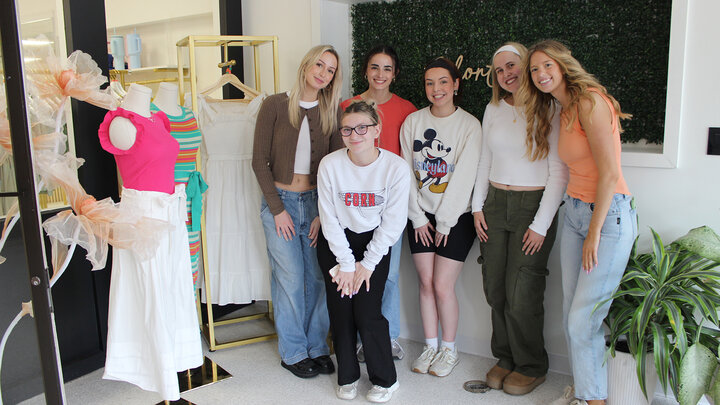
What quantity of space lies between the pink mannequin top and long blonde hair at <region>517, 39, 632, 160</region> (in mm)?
1482

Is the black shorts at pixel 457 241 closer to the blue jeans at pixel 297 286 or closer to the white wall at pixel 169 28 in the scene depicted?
the blue jeans at pixel 297 286

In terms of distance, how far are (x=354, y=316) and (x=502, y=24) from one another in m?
1.65

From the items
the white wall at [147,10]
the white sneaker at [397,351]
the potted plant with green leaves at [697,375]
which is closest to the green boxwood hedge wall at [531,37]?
the potted plant with green leaves at [697,375]

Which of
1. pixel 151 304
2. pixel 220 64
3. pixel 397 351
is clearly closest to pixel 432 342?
pixel 397 351

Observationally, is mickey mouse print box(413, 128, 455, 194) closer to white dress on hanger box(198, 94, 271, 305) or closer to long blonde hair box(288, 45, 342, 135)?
long blonde hair box(288, 45, 342, 135)

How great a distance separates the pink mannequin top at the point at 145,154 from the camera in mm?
2158

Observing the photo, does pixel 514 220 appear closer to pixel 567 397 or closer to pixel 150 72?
pixel 567 397

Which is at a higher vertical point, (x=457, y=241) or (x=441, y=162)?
(x=441, y=162)

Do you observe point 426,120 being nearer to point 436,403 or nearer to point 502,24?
point 502,24

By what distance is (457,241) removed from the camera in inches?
110

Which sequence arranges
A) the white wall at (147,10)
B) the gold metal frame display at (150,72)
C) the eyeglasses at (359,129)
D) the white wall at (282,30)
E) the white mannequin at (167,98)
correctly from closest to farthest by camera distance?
1. the eyeglasses at (359,129)
2. the white mannequin at (167,98)
3. the white wall at (147,10)
4. the white wall at (282,30)
5. the gold metal frame display at (150,72)

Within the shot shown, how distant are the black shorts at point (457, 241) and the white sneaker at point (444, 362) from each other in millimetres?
497

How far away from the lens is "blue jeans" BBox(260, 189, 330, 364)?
283cm

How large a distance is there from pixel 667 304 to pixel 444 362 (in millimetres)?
1117
